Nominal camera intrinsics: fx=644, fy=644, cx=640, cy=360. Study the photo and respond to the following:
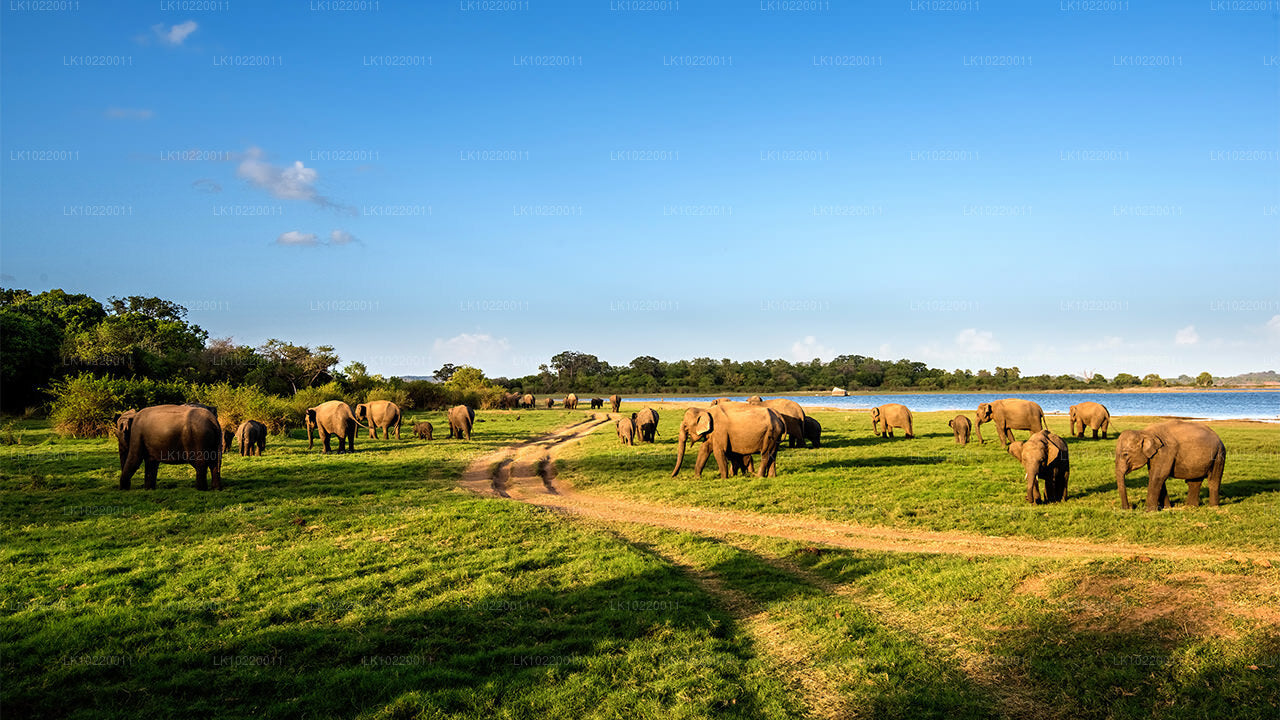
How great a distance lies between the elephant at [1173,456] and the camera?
523 inches

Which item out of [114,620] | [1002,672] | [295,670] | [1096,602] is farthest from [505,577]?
[1096,602]

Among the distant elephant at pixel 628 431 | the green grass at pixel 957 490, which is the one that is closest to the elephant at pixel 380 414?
the green grass at pixel 957 490

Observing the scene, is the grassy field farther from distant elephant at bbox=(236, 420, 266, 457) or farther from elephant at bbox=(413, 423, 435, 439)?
elephant at bbox=(413, 423, 435, 439)

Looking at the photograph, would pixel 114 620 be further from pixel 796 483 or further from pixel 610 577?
pixel 796 483

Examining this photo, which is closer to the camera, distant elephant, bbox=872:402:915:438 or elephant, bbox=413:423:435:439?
distant elephant, bbox=872:402:915:438

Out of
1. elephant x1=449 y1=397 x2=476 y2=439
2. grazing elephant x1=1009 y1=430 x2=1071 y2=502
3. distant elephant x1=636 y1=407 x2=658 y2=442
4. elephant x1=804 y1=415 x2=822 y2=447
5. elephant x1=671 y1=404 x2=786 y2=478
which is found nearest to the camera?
grazing elephant x1=1009 y1=430 x2=1071 y2=502

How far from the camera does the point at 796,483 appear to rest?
706 inches

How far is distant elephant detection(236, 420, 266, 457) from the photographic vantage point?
2406 cm

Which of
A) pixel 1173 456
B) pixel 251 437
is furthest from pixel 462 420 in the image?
pixel 1173 456

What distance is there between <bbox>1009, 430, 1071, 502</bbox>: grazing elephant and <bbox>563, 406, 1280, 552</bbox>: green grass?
0.41 m

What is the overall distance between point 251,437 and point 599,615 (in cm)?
2135

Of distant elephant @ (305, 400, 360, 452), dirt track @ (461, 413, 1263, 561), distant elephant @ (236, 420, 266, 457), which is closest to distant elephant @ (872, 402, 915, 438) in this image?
dirt track @ (461, 413, 1263, 561)

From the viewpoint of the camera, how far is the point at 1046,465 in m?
14.8

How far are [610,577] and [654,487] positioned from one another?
28.0ft
